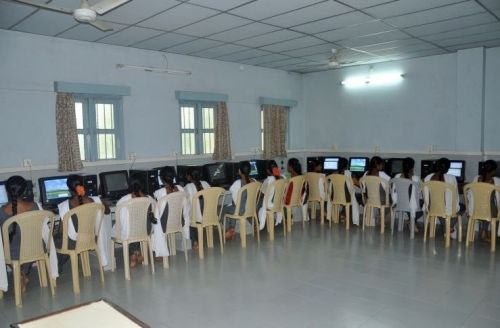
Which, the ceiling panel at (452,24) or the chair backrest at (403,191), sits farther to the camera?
the chair backrest at (403,191)

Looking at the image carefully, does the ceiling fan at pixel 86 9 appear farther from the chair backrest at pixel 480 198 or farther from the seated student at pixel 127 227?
the chair backrest at pixel 480 198

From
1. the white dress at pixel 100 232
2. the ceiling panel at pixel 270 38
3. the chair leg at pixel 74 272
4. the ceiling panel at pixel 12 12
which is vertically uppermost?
the ceiling panel at pixel 270 38

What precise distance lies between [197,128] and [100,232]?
2.88m

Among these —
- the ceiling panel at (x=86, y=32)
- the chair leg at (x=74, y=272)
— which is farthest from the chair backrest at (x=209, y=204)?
the ceiling panel at (x=86, y=32)

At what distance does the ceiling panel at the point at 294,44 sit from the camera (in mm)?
5309

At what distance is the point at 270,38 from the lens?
5.16 meters

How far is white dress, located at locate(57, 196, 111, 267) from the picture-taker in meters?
3.74

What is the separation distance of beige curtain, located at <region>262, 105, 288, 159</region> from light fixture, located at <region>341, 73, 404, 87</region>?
4.69 ft

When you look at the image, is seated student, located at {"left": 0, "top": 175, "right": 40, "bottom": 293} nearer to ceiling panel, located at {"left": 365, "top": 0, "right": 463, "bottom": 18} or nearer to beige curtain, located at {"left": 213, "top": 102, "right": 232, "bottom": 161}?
beige curtain, located at {"left": 213, "top": 102, "right": 232, "bottom": 161}

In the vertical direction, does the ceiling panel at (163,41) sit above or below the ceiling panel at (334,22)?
above

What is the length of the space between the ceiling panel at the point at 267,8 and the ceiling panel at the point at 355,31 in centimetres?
109

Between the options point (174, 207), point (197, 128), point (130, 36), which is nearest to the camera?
point (174, 207)

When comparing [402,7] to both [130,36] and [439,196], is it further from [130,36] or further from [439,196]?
[130,36]

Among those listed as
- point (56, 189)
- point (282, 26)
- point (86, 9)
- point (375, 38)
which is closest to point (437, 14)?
point (375, 38)
